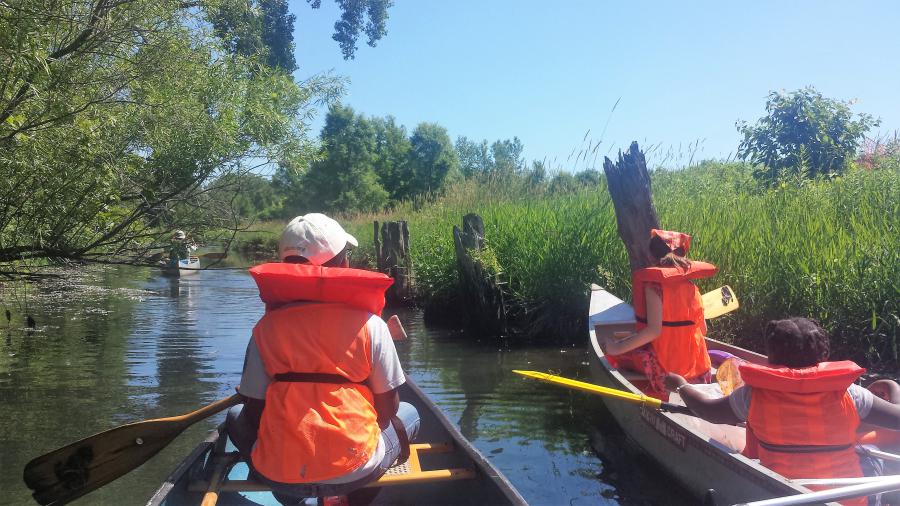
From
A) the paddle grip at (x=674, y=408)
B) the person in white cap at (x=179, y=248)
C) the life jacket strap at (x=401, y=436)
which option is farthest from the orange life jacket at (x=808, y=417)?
the person in white cap at (x=179, y=248)

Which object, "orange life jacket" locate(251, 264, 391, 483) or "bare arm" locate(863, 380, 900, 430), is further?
"bare arm" locate(863, 380, 900, 430)

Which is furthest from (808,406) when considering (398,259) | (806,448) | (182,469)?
(398,259)

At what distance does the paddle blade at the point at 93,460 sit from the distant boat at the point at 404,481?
0.98 feet

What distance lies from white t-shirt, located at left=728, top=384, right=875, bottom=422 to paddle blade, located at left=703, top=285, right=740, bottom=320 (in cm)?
312

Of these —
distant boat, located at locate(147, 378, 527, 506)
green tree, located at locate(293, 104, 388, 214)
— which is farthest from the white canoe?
green tree, located at locate(293, 104, 388, 214)

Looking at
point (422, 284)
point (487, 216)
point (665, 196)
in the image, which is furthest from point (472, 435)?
point (422, 284)

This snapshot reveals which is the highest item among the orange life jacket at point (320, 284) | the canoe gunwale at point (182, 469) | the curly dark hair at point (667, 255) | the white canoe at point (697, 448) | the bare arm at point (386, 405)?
the curly dark hair at point (667, 255)

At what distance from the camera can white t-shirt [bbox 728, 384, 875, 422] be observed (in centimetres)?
336

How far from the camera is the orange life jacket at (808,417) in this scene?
324 centimetres

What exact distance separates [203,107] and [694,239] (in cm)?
585

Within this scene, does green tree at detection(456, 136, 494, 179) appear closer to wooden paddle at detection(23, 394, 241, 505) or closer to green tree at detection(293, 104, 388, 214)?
green tree at detection(293, 104, 388, 214)

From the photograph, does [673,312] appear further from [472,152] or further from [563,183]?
[472,152]

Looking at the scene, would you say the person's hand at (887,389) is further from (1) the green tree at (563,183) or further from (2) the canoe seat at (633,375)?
(1) the green tree at (563,183)

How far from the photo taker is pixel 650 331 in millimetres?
5254
